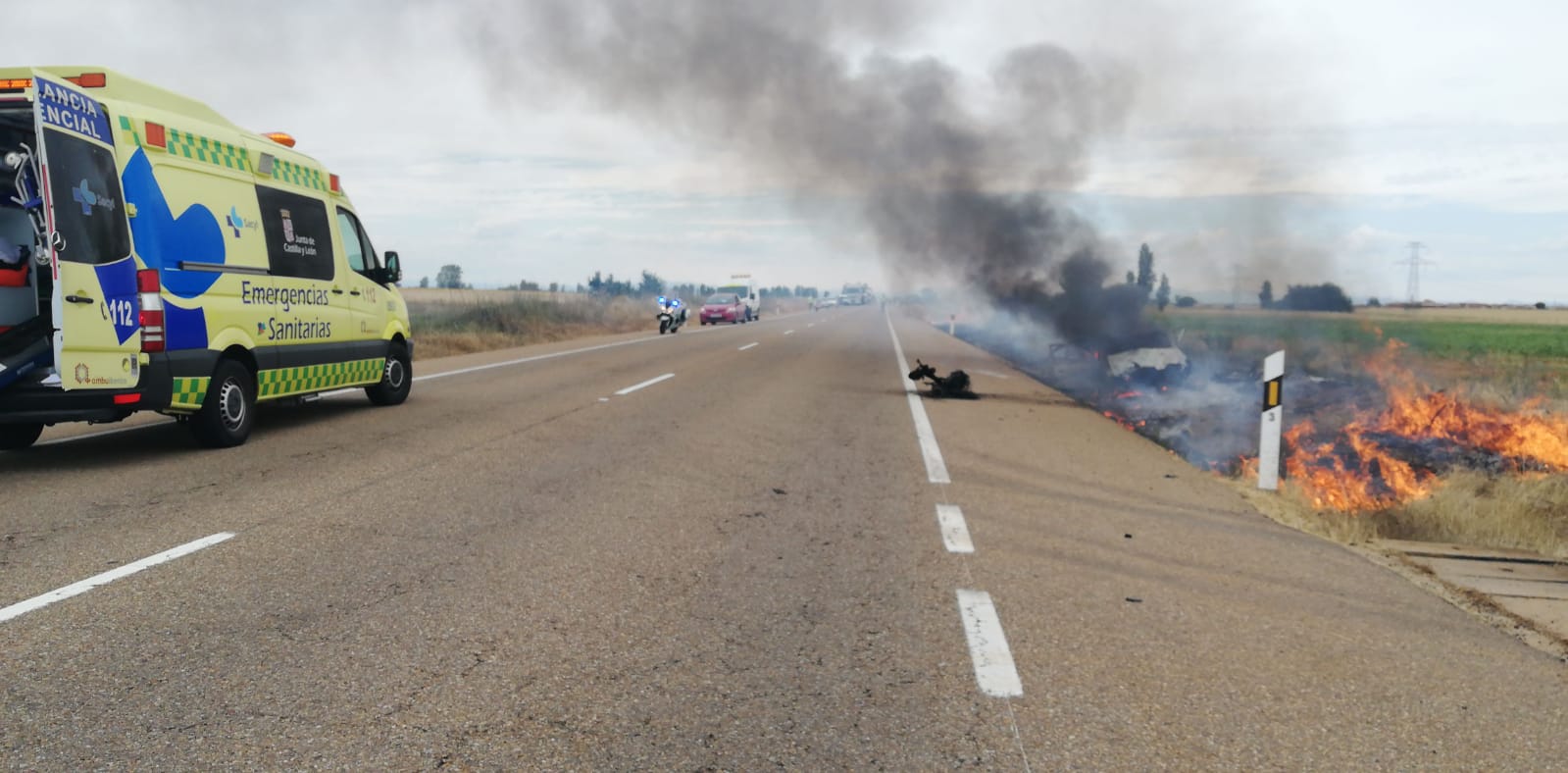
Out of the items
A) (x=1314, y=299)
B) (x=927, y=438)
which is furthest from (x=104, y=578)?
(x=1314, y=299)

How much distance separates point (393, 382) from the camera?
11.1m

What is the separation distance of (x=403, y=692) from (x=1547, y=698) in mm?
3920

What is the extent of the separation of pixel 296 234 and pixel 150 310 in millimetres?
2066

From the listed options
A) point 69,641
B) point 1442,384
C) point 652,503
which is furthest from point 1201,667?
point 1442,384

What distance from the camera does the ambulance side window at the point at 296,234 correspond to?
870 centimetres

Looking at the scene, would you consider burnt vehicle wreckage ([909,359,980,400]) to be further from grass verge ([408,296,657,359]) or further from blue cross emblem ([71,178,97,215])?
grass verge ([408,296,657,359])

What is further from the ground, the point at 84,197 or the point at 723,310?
the point at 84,197

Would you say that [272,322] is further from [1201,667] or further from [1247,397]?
[1247,397]

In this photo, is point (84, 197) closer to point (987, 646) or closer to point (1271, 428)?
point (987, 646)

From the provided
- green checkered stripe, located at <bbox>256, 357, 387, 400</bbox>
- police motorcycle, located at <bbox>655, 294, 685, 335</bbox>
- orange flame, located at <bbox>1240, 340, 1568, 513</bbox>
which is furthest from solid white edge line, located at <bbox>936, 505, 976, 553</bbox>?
police motorcycle, located at <bbox>655, 294, 685, 335</bbox>

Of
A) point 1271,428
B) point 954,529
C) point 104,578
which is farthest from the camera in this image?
point 1271,428

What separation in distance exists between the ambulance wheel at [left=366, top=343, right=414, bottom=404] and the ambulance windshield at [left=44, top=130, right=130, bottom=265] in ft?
12.6

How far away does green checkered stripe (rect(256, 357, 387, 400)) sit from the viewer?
8602 millimetres

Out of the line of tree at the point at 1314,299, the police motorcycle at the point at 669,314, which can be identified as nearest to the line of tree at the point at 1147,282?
the line of tree at the point at 1314,299
